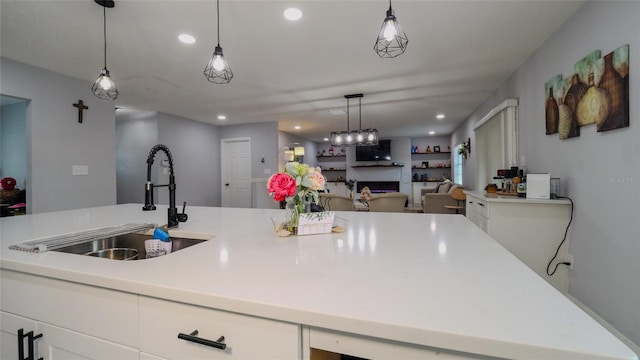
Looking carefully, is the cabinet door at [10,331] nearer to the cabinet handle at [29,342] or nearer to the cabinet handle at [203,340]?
the cabinet handle at [29,342]

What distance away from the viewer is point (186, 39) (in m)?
2.44

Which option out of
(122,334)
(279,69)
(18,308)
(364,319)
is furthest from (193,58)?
(364,319)

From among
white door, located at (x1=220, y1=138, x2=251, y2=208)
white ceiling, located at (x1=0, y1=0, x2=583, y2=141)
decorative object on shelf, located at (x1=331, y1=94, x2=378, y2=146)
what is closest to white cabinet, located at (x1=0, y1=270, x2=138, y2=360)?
white ceiling, located at (x1=0, y1=0, x2=583, y2=141)

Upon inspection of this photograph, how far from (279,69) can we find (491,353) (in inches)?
→ 129

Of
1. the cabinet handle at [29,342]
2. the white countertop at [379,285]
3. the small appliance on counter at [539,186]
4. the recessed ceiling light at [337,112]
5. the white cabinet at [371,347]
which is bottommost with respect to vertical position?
the cabinet handle at [29,342]

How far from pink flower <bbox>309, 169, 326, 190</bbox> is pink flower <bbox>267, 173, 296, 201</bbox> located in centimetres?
Result: 8

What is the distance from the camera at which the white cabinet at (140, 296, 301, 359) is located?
58 centimetres

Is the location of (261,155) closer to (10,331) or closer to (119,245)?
(119,245)

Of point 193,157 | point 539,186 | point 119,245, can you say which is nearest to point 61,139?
point 193,157

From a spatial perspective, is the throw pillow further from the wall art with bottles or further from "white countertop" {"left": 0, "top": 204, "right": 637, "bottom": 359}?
"white countertop" {"left": 0, "top": 204, "right": 637, "bottom": 359}

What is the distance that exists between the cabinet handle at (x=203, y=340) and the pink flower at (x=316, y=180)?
68cm

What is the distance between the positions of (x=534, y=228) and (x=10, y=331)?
10.6 ft

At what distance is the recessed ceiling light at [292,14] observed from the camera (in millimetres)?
2006

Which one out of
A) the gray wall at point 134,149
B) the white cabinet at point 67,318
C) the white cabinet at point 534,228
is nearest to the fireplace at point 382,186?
the gray wall at point 134,149
